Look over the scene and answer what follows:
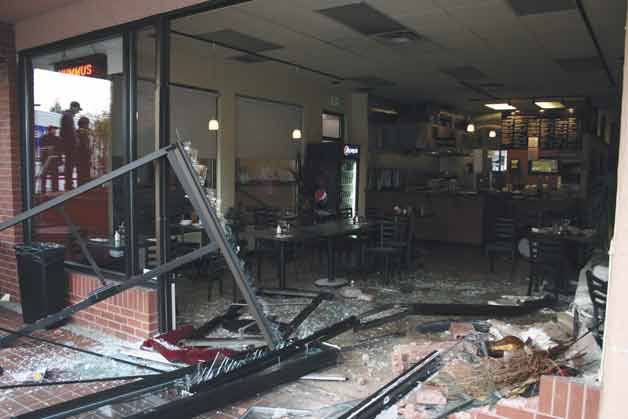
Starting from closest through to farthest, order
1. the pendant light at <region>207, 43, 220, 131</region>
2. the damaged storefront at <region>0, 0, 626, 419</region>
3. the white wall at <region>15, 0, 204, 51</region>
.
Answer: the damaged storefront at <region>0, 0, 626, 419</region> < the white wall at <region>15, 0, 204, 51</region> < the pendant light at <region>207, 43, 220, 131</region>

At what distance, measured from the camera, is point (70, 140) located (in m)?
5.79

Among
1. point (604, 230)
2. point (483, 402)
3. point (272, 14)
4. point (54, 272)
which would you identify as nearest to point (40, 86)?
point (54, 272)

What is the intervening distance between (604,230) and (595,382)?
154 inches

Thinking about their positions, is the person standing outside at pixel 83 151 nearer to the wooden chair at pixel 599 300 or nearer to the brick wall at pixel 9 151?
the brick wall at pixel 9 151

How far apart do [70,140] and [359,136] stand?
23.1ft

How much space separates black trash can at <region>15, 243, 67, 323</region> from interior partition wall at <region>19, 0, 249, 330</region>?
0.92 feet

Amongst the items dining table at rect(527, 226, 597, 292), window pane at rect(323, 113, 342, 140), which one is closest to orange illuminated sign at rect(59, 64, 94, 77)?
dining table at rect(527, 226, 597, 292)

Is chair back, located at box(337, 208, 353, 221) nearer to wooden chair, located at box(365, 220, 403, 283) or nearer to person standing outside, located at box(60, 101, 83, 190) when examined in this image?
wooden chair, located at box(365, 220, 403, 283)

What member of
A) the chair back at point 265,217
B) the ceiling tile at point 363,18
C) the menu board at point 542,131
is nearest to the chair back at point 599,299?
the ceiling tile at point 363,18

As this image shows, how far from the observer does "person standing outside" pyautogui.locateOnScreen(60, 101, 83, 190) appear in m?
5.74

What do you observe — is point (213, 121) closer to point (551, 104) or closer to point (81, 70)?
point (81, 70)

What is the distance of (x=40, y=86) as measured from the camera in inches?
231

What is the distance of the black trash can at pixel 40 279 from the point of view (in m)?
5.22

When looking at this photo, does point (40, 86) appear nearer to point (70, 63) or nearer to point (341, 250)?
point (70, 63)
